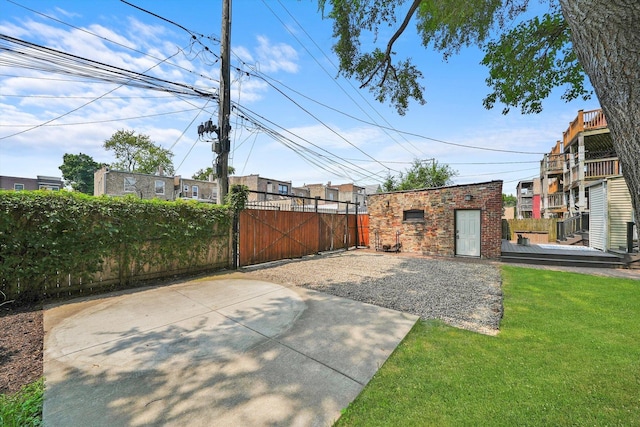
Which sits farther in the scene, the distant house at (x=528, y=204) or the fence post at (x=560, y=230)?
the distant house at (x=528, y=204)

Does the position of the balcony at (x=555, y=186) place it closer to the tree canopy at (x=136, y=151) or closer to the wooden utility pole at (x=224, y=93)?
the wooden utility pole at (x=224, y=93)

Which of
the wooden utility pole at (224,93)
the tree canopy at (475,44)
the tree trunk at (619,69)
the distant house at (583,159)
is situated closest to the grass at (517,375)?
the tree trunk at (619,69)

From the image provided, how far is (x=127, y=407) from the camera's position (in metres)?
2.14

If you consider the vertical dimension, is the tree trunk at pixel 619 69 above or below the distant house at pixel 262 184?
below

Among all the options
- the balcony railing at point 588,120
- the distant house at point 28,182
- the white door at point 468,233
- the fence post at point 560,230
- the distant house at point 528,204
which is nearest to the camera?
the white door at point 468,233

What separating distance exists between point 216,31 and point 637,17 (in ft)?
31.0

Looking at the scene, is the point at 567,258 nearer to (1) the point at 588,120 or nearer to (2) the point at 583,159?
(2) the point at 583,159

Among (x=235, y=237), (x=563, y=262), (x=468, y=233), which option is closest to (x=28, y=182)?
(x=235, y=237)

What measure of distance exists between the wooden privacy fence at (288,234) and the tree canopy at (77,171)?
52992 millimetres

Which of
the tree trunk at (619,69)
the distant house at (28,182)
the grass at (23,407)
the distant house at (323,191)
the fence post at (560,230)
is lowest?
the grass at (23,407)

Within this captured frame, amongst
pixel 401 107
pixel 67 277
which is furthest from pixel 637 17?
pixel 67 277

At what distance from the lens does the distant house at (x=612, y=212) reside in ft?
30.3

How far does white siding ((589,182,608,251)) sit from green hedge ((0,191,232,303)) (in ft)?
47.1

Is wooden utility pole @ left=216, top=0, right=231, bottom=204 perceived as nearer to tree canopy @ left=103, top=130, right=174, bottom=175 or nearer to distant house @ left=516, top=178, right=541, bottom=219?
tree canopy @ left=103, top=130, right=174, bottom=175
